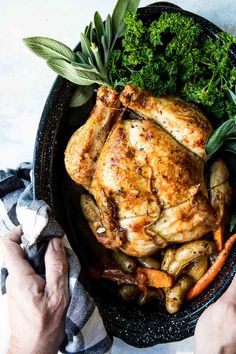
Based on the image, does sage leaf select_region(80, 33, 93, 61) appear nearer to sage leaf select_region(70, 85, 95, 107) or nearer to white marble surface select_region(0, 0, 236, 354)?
sage leaf select_region(70, 85, 95, 107)

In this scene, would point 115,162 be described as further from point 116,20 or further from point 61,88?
point 116,20

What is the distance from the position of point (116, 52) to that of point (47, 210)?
624 millimetres

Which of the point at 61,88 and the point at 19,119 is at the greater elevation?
the point at 61,88

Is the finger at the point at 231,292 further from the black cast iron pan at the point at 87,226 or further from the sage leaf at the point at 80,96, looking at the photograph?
the sage leaf at the point at 80,96

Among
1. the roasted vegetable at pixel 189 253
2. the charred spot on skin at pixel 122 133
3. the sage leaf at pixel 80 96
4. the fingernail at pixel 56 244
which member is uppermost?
the sage leaf at pixel 80 96

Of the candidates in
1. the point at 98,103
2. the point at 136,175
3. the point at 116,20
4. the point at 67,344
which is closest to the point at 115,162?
the point at 136,175

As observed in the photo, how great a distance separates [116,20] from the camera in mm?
2145

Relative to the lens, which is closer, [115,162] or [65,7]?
[115,162]

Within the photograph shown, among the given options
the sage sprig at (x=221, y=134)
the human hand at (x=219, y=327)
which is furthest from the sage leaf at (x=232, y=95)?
the human hand at (x=219, y=327)

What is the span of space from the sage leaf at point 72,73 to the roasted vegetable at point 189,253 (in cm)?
68

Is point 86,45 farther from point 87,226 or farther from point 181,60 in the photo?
point 87,226

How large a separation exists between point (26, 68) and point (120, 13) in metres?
0.59

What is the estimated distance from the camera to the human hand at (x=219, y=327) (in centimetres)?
193

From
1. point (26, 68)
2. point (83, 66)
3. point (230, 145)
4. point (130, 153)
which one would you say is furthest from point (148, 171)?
point (26, 68)
